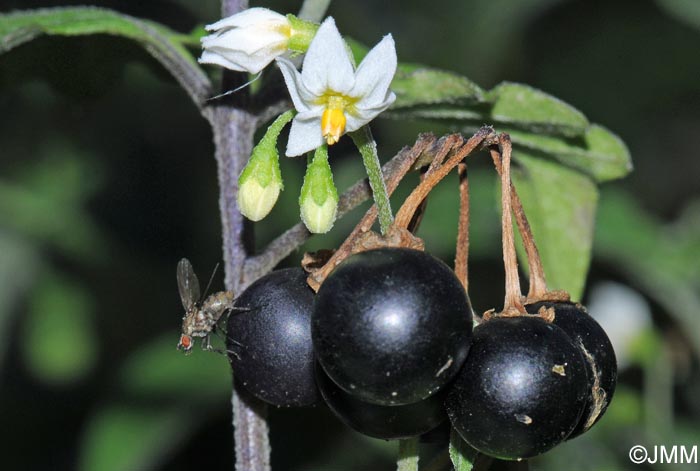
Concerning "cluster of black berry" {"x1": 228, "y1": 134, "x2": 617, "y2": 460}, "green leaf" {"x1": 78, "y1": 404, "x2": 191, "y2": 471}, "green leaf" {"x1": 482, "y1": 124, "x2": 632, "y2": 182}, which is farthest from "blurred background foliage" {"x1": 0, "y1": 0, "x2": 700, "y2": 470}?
"cluster of black berry" {"x1": 228, "y1": 134, "x2": 617, "y2": 460}

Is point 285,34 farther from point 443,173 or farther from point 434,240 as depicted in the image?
point 434,240

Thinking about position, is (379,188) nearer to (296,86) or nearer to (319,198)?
(319,198)

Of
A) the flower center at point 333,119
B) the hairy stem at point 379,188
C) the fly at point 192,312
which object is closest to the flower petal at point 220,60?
the flower center at point 333,119

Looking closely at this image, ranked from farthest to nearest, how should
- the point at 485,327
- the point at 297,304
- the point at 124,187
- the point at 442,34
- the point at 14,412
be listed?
the point at 442,34, the point at 124,187, the point at 14,412, the point at 297,304, the point at 485,327

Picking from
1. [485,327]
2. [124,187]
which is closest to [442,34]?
[124,187]

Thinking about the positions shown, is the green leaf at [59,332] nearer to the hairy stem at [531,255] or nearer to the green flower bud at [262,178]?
the green flower bud at [262,178]

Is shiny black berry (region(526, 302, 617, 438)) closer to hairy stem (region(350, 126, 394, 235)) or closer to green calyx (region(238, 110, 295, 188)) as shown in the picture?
hairy stem (region(350, 126, 394, 235))
